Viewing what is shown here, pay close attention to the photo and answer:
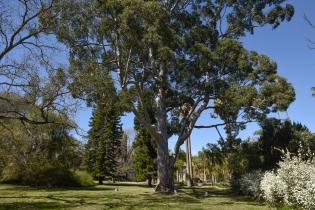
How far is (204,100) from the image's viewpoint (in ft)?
92.3

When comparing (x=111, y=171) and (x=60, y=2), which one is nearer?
(x=60, y=2)

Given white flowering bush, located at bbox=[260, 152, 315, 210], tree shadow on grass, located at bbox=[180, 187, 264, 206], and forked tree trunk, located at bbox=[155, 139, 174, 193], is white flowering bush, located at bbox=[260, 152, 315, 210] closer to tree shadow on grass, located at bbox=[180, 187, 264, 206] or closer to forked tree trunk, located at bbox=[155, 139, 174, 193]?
tree shadow on grass, located at bbox=[180, 187, 264, 206]

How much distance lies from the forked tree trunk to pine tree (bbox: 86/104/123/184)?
68.7 feet

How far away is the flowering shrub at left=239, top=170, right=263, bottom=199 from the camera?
24466mm

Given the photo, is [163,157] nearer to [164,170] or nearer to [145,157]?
[164,170]

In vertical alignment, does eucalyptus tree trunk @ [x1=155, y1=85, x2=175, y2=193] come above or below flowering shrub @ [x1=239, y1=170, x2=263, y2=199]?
above

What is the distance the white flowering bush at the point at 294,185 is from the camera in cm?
1258

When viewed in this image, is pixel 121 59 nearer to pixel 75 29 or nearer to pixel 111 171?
pixel 75 29

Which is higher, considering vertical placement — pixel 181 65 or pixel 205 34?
pixel 205 34

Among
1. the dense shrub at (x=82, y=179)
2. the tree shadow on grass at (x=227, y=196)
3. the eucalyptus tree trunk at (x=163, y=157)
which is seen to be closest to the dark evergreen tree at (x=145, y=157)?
the dense shrub at (x=82, y=179)

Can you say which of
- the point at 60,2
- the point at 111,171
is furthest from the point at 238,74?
the point at 111,171

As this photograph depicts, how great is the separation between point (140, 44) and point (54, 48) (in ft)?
18.4

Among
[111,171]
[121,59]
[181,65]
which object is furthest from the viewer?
[111,171]

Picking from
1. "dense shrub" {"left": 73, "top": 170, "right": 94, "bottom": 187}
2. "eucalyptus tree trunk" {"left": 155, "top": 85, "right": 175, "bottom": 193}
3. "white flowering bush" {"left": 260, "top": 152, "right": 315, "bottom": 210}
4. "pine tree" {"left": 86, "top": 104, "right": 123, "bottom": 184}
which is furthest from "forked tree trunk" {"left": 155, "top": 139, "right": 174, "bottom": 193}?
"pine tree" {"left": 86, "top": 104, "right": 123, "bottom": 184}
